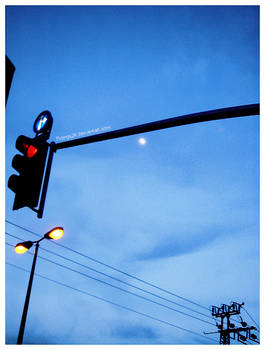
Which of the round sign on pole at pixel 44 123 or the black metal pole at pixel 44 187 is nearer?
the black metal pole at pixel 44 187

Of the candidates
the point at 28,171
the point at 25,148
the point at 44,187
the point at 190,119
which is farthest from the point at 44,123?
the point at 190,119

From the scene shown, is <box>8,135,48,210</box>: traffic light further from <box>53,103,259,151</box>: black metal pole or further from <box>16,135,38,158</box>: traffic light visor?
<box>53,103,259,151</box>: black metal pole

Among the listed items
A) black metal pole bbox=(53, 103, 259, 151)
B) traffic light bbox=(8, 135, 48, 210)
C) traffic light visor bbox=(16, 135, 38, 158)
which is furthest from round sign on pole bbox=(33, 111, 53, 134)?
black metal pole bbox=(53, 103, 259, 151)

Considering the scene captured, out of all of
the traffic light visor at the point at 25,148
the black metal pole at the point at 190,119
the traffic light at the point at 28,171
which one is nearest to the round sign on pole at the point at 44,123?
the traffic light at the point at 28,171

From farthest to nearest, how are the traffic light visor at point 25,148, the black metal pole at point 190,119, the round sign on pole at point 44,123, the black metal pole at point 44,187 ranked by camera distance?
the round sign on pole at point 44,123 → the traffic light visor at point 25,148 → the black metal pole at point 44,187 → the black metal pole at point 190,119

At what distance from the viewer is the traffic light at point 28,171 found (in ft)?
10.7

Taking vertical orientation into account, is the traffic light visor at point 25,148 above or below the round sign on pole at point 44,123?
below

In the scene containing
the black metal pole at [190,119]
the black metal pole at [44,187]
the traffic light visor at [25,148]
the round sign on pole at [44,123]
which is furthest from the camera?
the round sign on pole at [44,123]

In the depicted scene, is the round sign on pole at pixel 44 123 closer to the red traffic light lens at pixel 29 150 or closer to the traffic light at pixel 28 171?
the traffic light at pixel 28 171

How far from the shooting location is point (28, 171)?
335 cm

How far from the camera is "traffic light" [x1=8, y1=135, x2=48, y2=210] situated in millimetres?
3264

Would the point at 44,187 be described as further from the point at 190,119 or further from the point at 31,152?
the point at 190,119

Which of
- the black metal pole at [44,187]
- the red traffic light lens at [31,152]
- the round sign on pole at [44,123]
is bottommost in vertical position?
the black metal pole at [44,187]
